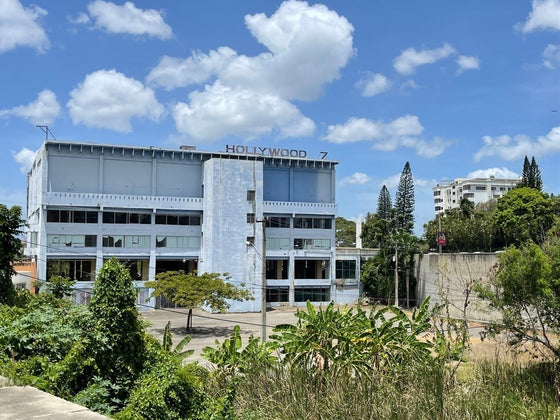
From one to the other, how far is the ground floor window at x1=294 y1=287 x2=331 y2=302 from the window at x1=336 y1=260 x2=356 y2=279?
260 cm

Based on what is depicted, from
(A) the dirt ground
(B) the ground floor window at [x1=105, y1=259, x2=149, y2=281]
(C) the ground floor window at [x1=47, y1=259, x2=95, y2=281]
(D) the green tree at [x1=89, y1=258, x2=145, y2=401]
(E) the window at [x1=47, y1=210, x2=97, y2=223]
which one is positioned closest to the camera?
(D) the green tree at [x1=89, y1=258, x2=145, y2=401]

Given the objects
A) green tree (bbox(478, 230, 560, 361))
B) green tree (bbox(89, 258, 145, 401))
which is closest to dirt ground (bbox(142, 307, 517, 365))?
green tree (bbox(478, 230, 560, 361))

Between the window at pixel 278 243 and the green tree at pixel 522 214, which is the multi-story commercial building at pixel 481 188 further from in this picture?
the window at pixel 278 243

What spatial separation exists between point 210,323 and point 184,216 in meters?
12.4

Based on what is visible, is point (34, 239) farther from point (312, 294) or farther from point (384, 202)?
point (384, 202)

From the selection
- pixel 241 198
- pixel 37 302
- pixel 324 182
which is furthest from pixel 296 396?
pixel 324 182

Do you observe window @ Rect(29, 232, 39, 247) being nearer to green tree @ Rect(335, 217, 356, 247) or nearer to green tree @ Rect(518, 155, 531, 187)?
green tree @ Rect(335, 217, 356, 247)

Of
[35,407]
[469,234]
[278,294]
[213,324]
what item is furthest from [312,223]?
[35,407]

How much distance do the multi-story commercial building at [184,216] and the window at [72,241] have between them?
9 centimetres

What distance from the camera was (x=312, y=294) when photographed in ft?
184

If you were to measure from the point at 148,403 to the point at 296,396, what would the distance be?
2287 millimetres

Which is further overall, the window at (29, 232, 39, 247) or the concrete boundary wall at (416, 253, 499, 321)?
the window at (29, 232, 39, 247)

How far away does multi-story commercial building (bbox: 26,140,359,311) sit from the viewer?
4744 cm

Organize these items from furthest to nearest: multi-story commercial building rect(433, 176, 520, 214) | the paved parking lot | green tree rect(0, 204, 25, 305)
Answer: multi-story commercial building rect(433, 176, 520, 214)
the paved parking lot
green tree rect(0, 204, 25, 305)
